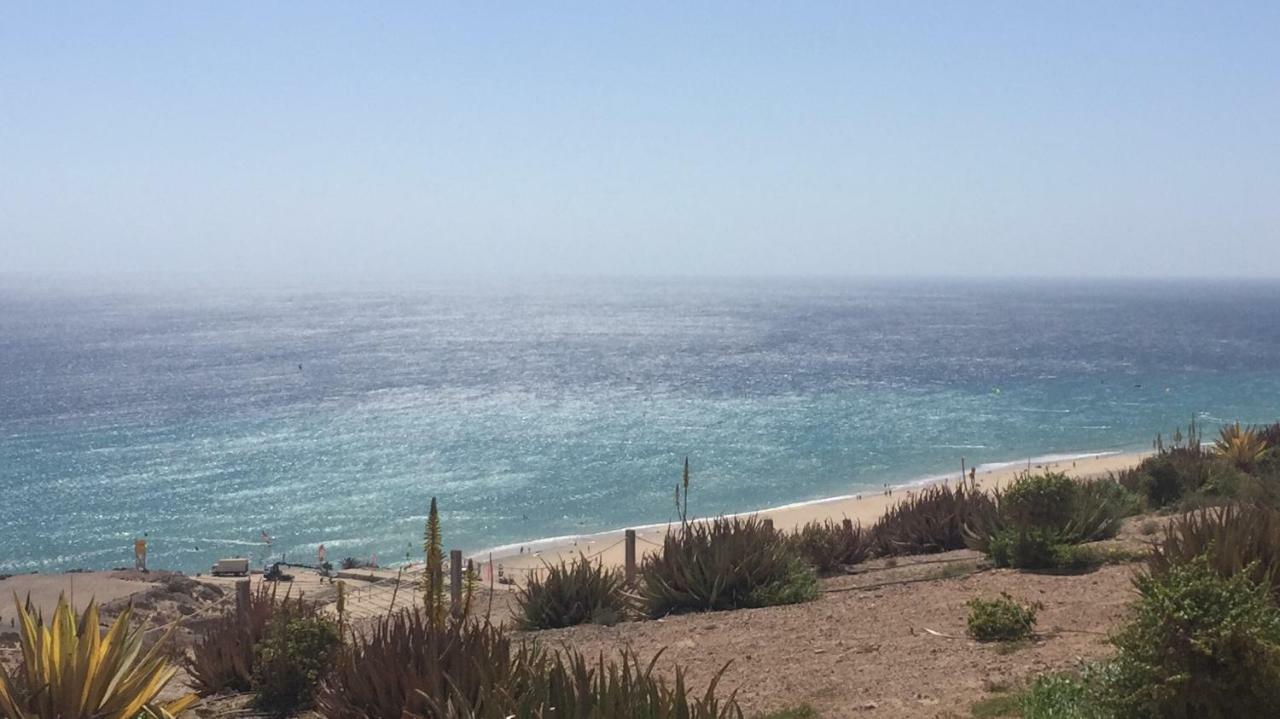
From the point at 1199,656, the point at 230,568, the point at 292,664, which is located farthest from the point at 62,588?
the point at 1199,656

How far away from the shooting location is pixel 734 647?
8227 millimetres

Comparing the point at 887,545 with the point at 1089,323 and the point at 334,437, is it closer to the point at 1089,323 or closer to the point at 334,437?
the point at 334,437

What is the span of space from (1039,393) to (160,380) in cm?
5482

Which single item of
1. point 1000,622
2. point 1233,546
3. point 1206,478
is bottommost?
point 1206,478

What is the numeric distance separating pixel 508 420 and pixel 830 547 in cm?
4476

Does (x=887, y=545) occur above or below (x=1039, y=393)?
above

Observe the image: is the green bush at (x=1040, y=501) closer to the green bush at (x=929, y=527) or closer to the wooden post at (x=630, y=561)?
the green bush at (x=929, y=527)

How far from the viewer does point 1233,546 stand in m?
7.08

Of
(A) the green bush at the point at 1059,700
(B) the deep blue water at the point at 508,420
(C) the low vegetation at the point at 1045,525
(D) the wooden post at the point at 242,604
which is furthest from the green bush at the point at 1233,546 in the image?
Result: (B) the deep blue water at the point at 508,420

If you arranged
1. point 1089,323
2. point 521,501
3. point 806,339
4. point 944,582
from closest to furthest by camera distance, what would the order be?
point 944,582 → point 521,501 → point 806,339 → point 1089,323

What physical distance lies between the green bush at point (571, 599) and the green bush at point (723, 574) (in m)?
0.33

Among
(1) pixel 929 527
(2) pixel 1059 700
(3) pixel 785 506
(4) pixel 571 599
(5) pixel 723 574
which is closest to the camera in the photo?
(2) pixel 1059 700

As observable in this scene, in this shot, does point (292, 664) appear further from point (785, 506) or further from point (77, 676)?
point (785, 506)

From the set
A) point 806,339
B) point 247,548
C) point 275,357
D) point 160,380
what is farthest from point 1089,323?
point 247,548
